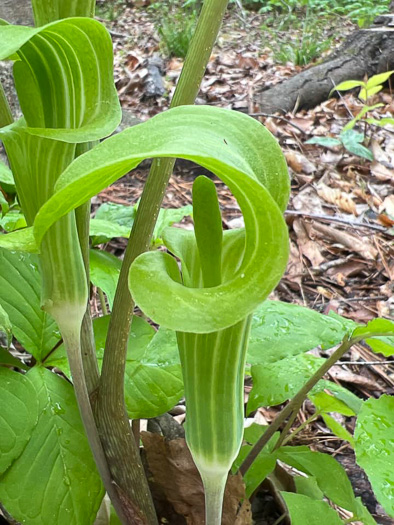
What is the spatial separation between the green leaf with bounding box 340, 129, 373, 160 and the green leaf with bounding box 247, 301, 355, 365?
1866 mm

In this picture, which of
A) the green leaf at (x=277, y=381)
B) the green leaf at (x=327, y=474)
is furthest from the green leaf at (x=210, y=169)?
the green leaf at (x=327, y=474)

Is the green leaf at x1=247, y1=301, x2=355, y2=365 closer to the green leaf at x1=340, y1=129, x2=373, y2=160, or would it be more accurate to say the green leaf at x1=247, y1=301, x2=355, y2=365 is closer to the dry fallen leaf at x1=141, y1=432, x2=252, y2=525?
the dry fallen leaf at x1=141, y1=432, x2=252, y2=525

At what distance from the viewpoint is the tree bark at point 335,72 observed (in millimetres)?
3141

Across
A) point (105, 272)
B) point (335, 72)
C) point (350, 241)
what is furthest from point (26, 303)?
point (335, 72)

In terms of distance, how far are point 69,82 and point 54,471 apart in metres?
0.50

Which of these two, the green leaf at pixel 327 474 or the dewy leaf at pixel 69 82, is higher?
the dewy leaf at pixel 69 82

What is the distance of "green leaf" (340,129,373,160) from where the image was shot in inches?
97.0

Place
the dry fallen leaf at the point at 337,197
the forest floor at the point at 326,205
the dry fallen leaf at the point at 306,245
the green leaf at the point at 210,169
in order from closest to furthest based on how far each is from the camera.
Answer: the green leaf at the point at 210,169 → the forest floor at the point at 326,205 → the dry fallen leaf at the point at 306,245 → the dry fallen leaf at the point at 337,197

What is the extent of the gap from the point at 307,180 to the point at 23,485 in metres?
1.88

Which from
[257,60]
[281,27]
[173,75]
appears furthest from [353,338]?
[281,27]

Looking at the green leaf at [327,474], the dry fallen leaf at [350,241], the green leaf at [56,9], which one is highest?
the green leaf at [56,9]

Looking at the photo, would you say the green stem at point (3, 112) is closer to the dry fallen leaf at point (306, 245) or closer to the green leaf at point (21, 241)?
the green leaf at point (21, 241)

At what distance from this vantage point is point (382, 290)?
1711 mm

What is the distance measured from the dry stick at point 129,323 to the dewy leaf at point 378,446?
11.6 inches
